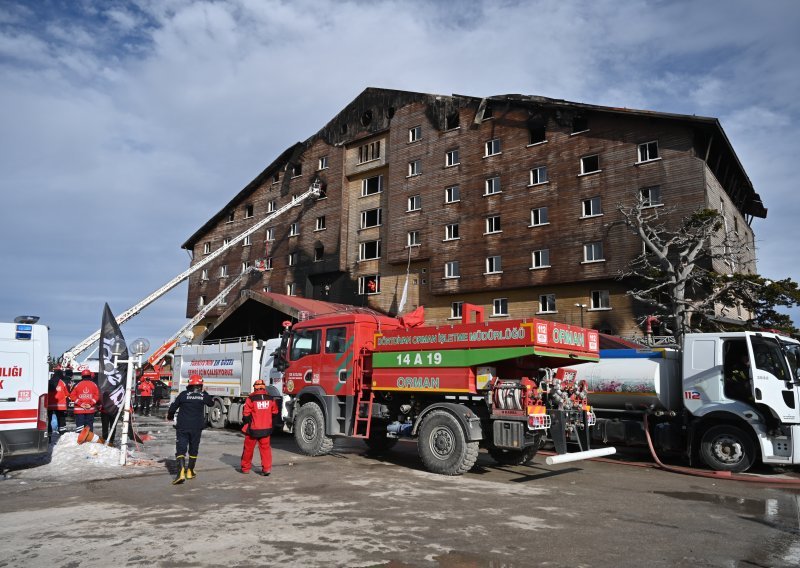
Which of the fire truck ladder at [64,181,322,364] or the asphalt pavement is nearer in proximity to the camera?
the asphalt pavement

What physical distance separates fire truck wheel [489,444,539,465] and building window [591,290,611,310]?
58.7ft

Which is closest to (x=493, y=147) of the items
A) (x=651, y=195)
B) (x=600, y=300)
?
(x=651, y=195)

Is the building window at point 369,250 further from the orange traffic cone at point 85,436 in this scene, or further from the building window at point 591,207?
the orange traffic cone at point 85,436

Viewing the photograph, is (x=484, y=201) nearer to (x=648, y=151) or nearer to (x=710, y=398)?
(x=648, y=151)

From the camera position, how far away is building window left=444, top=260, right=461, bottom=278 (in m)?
33.8

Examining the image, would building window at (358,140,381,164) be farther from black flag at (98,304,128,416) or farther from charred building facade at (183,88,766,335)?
black flag at (98,304,128,416)

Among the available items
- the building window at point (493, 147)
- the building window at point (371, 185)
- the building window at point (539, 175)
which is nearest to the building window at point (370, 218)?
the building window at point (371, 185)

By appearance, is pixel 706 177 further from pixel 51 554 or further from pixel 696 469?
pixel 51 554

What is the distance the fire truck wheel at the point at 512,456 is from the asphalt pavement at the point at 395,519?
36 cm

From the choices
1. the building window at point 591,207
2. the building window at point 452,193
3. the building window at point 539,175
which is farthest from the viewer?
the building window at point 452,193

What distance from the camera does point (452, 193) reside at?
34969mm

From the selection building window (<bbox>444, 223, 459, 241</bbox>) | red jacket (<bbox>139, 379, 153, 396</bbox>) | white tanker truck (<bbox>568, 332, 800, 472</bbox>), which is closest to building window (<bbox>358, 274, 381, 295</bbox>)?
building window (<bbox>444, 223, 459, 241</bbox>)

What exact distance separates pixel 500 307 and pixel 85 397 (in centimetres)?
2292

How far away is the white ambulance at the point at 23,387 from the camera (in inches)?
386
